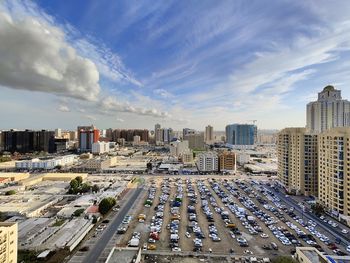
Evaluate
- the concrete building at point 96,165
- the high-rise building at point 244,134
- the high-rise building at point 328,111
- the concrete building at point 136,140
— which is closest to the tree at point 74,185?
the concrete building at point 96,165

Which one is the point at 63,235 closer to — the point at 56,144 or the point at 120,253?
the point at 120,253

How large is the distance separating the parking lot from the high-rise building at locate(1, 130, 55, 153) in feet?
124

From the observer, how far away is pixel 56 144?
2039 inches

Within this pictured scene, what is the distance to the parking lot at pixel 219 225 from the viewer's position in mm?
10911

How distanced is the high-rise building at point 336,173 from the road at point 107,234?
11881 mm

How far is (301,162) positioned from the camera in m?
19.6

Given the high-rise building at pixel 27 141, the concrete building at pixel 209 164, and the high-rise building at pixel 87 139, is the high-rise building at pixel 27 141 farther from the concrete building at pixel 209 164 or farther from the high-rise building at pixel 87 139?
the concrete building at pixel 209 164

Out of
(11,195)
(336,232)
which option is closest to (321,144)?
(336,232)

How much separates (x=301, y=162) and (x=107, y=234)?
14.9 m

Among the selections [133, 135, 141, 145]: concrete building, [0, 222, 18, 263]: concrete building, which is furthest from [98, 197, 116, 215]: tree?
[133, 135, 141, 145]: concrete building

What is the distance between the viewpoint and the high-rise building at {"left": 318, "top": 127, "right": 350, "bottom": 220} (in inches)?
552

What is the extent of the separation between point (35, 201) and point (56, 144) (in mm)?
37740

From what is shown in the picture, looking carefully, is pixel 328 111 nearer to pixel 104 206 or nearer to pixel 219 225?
pixel 219 225

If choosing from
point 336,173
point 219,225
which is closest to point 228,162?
point 336,173
